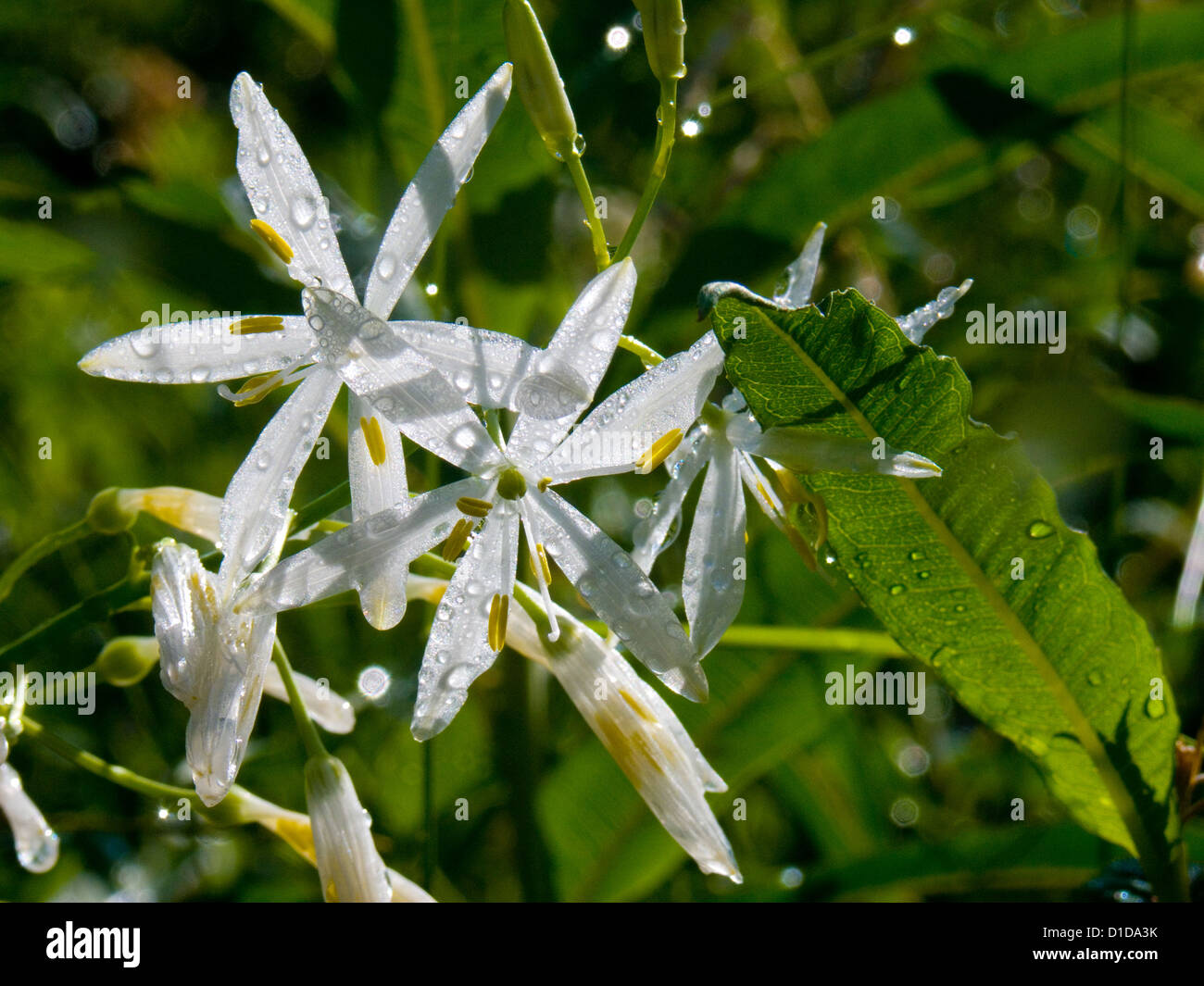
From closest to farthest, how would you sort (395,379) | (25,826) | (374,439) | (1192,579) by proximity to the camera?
(395,379) → (374,439) → (25,826) → (1192,579)

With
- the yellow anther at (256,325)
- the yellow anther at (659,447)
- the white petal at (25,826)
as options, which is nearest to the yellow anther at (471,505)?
the yellow anther at (659,447)

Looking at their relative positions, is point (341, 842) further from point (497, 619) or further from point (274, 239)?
point (274, 239)

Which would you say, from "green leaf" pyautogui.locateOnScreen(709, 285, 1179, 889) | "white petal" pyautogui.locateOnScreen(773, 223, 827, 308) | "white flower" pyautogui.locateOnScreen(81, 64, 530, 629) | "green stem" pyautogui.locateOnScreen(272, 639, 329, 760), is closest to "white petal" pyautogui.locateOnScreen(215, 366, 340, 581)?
"white flower" pyautogui.locateOnScreen(81, 64, 530, 629)

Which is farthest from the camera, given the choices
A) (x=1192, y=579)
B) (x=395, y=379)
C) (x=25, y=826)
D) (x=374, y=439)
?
(x=1192, y=579)

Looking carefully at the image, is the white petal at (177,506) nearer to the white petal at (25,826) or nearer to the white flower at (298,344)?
the white flower at (298,344)

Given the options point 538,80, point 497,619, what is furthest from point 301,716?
point 538,80
